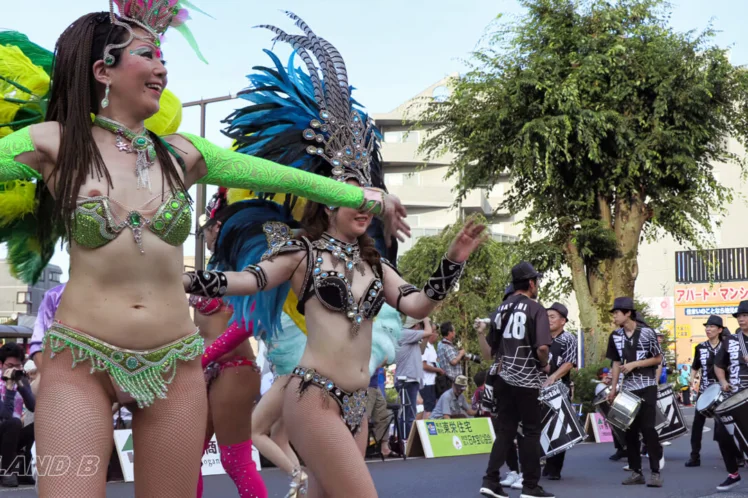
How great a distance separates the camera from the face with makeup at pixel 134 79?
299cm

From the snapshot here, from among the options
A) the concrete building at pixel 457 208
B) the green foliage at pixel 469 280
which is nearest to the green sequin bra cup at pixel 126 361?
the green foliage at pixel 469 280

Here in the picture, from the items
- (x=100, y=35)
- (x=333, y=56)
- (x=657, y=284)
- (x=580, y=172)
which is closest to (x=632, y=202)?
(x=580, y=172)

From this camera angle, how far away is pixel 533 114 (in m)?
20.0

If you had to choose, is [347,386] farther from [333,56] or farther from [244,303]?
[333,56]

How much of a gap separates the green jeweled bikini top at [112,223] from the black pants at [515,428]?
5.74m

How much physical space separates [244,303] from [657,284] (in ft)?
173

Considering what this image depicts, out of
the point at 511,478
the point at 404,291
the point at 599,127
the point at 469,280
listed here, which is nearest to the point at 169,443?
the point at 404,291

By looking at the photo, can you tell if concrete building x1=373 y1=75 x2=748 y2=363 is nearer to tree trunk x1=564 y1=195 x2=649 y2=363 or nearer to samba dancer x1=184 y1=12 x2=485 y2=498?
tree trunk x1=564 y1=195 x2=649 y2=363

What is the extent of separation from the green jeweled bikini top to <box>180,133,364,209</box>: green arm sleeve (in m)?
0.31

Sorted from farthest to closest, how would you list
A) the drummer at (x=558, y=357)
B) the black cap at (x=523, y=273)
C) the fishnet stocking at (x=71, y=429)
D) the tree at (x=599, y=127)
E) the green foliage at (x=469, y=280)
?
the green foliage at (x=469, y=280)
the tree at (x=599, y=127)
the drummer at (x=558, y=357)
the black cap at (x=523, y=273)
the fishnet stocking at (x=71, y=429)

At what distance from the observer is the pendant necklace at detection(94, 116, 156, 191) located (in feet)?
9.71

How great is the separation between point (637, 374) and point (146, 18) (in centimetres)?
802

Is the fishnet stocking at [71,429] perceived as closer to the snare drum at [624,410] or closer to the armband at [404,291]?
the armband at [404,291]

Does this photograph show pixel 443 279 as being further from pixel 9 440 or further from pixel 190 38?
pixel 9 440
